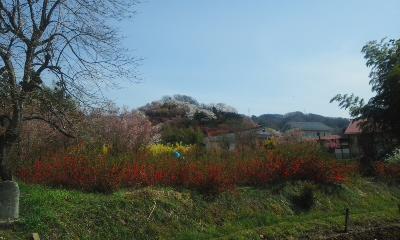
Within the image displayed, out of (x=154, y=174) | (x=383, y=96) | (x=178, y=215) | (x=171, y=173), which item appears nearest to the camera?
(x=178, y=215)

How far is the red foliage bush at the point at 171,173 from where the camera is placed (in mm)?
11688

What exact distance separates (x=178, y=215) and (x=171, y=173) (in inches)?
80.1

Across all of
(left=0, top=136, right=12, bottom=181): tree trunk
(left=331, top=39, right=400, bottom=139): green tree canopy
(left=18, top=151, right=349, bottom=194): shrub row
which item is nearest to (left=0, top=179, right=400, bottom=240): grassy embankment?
(left=18, top=151, right=349, bottom=194): shrub row

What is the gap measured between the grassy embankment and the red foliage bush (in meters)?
0.46

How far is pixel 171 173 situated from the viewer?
12.9 meters

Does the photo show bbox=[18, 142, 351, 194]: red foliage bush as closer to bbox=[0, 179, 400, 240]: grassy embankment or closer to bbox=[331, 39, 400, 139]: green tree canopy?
bbox=[0, 179, 400, 240]: grassy embankment

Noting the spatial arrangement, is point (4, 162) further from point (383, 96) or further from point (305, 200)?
point (383, 96)

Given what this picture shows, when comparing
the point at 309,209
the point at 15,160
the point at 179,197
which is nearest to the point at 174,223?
the point at 179,197

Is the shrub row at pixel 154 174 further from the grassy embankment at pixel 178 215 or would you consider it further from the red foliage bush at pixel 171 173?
the grassy embankment at pixel 178 215

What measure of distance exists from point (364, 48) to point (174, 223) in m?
22.9

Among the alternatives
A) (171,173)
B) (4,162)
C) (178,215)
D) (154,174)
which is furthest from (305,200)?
(4,162)

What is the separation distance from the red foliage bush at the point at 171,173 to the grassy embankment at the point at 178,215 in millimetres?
462

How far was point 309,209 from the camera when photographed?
542 inches

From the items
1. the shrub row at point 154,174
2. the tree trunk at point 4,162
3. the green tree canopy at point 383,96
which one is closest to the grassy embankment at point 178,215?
the shrub row at point 154,174
